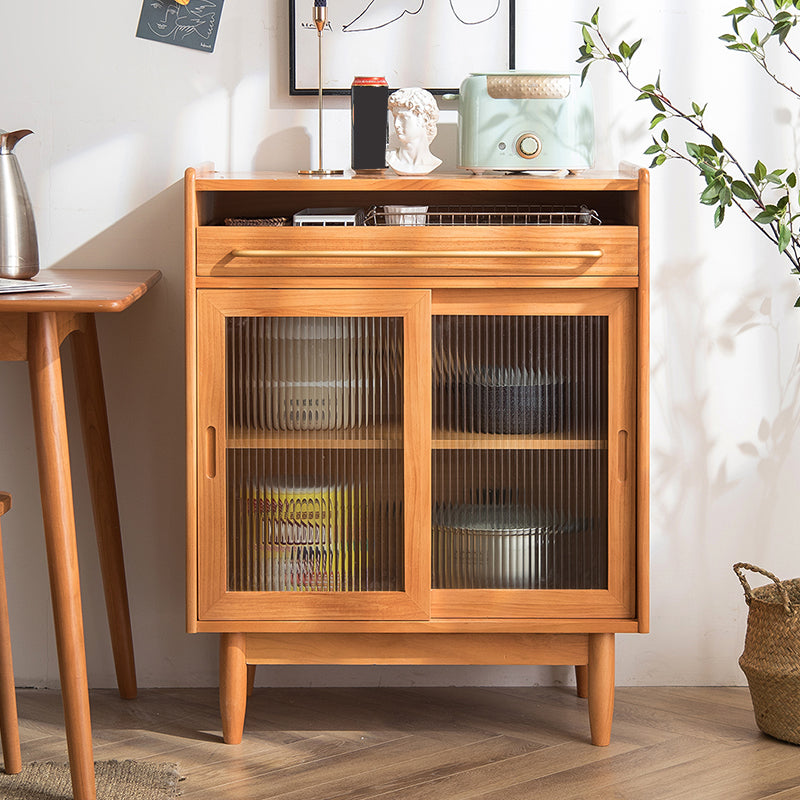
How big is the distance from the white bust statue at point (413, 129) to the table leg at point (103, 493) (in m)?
0.71

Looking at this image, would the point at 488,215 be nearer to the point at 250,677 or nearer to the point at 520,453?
the point at 520,453

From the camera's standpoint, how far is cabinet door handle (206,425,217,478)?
190cm

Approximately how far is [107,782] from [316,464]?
0.68 m

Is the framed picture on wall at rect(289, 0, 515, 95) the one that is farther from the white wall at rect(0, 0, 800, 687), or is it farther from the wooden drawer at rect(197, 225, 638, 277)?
the wooden drawer at rect(197, 225, 638, 277)

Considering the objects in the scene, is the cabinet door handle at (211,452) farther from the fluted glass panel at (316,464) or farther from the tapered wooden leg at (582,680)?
the tapered wooden leg at (582,680)

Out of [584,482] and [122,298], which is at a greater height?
[122,298]

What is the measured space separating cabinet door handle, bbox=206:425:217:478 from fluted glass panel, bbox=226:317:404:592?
0.09 ft

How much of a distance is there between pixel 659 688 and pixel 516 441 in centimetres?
79

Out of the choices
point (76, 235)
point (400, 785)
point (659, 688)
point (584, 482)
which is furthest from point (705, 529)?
point (76, 235)

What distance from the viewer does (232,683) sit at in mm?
1957

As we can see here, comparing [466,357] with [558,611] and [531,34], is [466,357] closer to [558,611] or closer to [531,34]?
[558,611]

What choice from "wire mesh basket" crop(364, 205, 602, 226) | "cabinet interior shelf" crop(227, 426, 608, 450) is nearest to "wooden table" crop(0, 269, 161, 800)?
"cabinet interior shelf" crop(227, 426, 608, 450)

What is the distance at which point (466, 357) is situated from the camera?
1906mm

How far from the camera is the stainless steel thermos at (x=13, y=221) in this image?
185cm
